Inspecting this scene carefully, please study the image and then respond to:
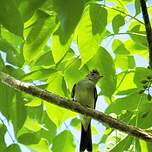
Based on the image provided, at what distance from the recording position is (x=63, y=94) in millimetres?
2908

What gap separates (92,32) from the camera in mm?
2455

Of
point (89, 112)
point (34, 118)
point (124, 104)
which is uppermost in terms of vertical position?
point (89, 112)

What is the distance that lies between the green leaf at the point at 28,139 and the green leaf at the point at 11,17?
100 centimetres

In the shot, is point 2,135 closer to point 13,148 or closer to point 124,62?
point 13,148

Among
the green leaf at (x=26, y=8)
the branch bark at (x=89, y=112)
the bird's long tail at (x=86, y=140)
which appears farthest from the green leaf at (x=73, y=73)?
the bird's long tail at (x=86, y=140)

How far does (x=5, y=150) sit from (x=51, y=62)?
0.64 metres

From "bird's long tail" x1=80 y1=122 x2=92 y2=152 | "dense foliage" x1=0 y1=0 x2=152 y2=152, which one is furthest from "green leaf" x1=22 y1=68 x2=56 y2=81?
"bird's long tail" x1=80 y1=122 x2=92 y2=152

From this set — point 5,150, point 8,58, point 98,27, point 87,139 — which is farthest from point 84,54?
point 87,139

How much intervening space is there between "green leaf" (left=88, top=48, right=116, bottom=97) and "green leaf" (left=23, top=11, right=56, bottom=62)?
352 millimetres

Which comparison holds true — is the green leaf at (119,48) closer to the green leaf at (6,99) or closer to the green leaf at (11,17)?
the green leaf at (6,99)

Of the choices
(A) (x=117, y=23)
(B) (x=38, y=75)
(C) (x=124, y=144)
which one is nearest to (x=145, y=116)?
(C) (x=124, y=144)

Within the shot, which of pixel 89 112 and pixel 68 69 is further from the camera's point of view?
pixel 68 69

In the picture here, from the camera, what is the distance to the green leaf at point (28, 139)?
9.35ft

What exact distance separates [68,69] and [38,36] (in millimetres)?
453
